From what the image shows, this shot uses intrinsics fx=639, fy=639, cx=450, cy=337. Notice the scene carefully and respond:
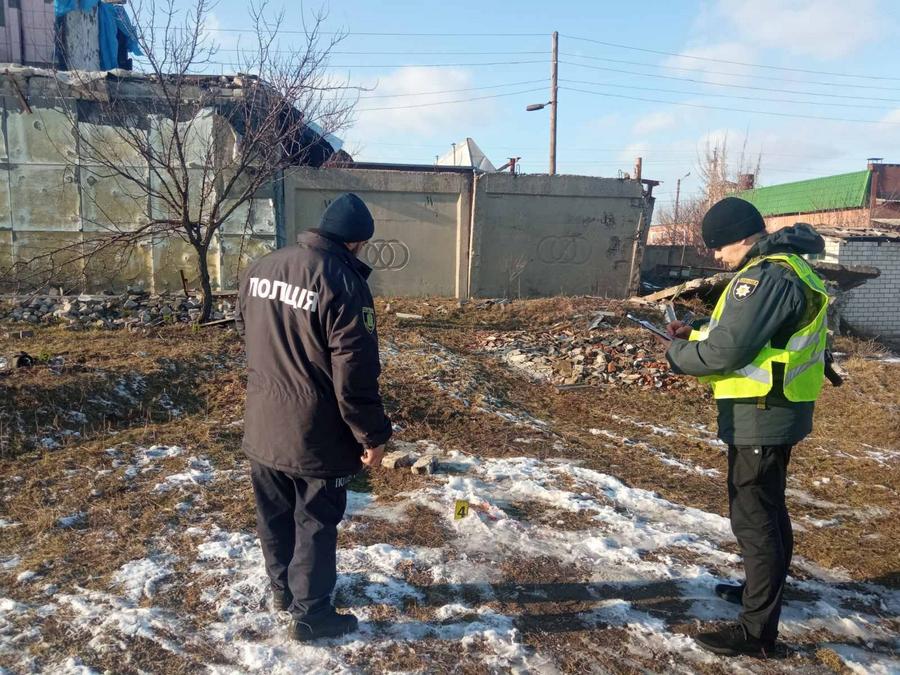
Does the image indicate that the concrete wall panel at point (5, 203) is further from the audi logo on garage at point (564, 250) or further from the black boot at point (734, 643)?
the black boot at point (734, 643)

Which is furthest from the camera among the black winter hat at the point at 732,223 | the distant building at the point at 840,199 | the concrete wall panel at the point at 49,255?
the distant building at the point at 840,199

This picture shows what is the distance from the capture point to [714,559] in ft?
11.3

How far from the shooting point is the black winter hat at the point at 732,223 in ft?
9.02

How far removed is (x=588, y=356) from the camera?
857 centimetres

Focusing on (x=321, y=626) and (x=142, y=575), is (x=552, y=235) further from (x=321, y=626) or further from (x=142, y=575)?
(x=321, y=626)

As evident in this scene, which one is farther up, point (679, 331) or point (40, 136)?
point (40, 136)

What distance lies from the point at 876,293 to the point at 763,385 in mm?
13898

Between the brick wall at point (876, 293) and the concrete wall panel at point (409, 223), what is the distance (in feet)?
27.6

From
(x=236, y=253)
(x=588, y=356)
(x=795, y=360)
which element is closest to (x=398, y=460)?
(x=795, y=360)

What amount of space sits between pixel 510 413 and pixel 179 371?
354 cm

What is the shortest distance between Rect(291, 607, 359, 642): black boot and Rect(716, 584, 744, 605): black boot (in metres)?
1.73

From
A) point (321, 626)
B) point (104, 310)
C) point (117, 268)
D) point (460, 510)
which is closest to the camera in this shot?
point (321, 626)

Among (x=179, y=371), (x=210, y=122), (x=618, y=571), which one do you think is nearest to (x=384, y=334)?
Answer: (x=179, y=371)

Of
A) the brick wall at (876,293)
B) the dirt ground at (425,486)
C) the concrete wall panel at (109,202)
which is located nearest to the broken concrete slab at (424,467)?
the dirt ground at (425,486)
